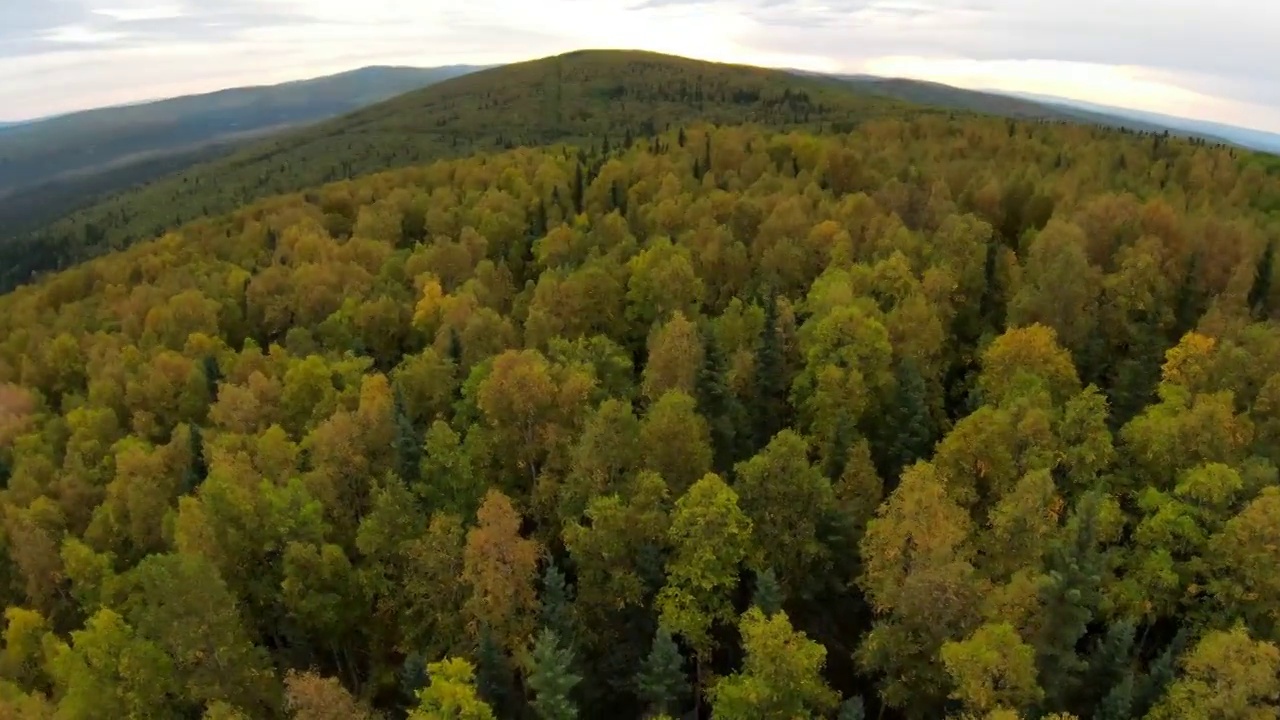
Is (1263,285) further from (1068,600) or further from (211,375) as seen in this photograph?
(211,375)

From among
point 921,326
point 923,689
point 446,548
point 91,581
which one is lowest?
point 91,581

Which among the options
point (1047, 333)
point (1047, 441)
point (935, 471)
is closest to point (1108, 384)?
point (1047, 333)

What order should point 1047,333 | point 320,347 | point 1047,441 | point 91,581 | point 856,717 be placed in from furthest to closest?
point 320,347, point 1047,333, point 91,581, point 1047,441, point 856,717

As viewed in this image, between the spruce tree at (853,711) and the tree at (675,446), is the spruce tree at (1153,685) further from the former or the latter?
the tree at (675,446)

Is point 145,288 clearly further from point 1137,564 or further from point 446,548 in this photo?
point 1137,564

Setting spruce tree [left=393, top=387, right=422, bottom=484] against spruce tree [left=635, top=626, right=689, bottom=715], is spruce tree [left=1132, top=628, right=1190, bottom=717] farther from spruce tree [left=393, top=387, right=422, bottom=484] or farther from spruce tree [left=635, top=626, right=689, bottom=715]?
spruce tree [left=393, top=387, right=422, bottom=484]

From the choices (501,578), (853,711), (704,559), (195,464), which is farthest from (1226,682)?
(195,464)
